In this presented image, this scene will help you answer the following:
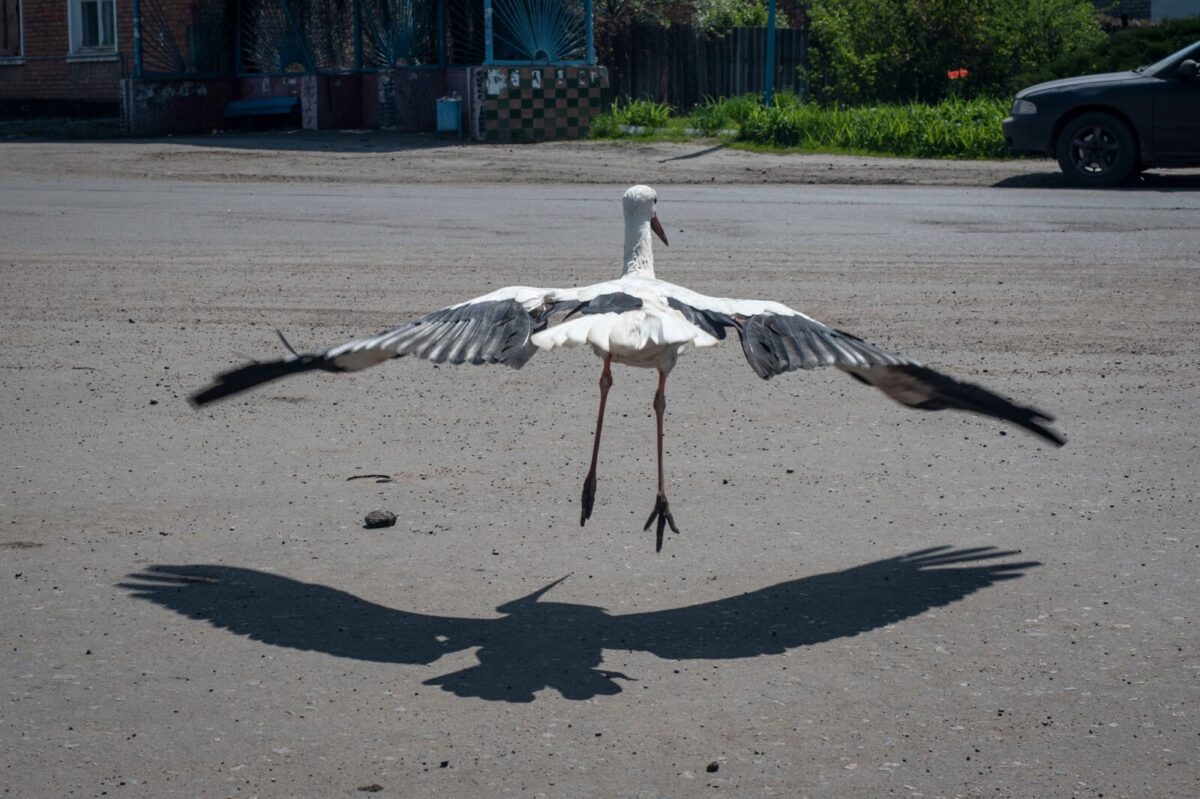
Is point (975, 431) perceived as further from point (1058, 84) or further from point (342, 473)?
point (1058, 84)

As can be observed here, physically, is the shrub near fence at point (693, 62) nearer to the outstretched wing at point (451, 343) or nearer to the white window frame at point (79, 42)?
the white window frame at point (79, 42)

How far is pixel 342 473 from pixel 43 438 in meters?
1.55

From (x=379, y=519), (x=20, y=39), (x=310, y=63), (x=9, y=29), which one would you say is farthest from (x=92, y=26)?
(x=379, y=519)

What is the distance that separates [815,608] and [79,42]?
101ft

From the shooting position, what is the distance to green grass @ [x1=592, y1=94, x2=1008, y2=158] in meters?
21.8

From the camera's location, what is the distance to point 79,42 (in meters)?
31.9

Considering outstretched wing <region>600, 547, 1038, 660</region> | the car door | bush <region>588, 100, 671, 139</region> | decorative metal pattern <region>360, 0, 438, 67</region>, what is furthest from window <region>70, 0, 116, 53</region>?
outstretched wing <region>600, 547, 1038, 660</region>

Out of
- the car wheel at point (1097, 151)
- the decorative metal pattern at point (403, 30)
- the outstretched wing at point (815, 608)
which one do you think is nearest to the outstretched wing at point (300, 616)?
the outstretched wing at point (815, 608)

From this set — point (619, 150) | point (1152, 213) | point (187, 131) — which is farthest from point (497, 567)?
point (187, 131)

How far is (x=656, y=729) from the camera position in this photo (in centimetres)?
402

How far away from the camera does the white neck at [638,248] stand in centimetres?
626

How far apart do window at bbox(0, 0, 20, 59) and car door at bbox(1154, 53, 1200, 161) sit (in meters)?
24.8

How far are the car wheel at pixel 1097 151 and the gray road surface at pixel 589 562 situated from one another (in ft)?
25.9

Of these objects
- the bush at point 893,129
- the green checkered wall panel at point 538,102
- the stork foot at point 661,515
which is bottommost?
the stork foot at point 661,515
